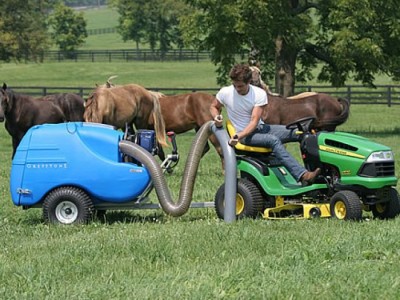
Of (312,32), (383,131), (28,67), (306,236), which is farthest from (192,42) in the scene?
(28,67)

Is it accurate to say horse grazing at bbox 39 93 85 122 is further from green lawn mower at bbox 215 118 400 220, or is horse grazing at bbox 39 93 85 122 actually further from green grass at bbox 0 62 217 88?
green grass at bbox 0 62 217 88

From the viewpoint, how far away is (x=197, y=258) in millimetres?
7152

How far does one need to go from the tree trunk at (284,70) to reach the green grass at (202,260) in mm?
21232

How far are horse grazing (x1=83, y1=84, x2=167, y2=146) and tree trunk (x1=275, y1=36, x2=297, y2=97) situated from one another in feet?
49.3

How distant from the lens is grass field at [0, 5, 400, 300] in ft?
19.6

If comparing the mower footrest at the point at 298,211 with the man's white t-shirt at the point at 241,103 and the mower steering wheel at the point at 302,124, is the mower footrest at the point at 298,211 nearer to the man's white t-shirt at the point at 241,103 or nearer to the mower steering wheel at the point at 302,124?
the mower steering wheel at the point at 302,124

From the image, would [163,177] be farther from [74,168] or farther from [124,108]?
[124,108]

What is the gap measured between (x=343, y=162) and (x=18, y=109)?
8.79m

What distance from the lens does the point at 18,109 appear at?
1648cm

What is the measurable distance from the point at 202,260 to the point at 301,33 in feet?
77.5

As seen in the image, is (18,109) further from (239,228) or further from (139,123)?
(239,228)

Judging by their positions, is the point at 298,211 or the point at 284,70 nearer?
the point at 298,211

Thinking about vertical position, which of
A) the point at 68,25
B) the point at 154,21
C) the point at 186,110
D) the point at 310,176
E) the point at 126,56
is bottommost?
the point at 126,56

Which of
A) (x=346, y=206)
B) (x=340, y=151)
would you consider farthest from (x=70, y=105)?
(x=346, y=206)
